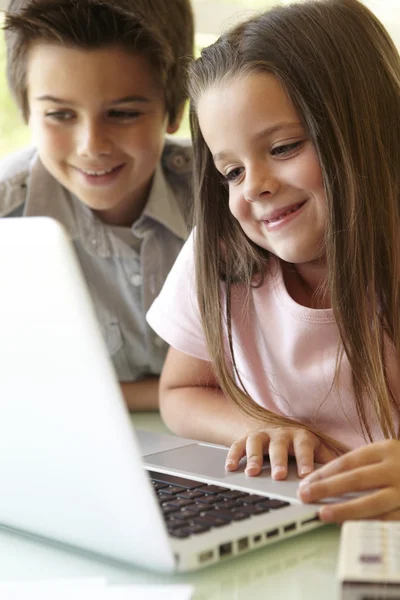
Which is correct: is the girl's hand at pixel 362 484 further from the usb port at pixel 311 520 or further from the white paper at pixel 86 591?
the white paper at pixel 86 591

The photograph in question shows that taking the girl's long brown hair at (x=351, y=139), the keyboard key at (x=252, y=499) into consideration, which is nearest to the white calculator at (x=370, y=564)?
the keyboard key at (x=252, y=499)

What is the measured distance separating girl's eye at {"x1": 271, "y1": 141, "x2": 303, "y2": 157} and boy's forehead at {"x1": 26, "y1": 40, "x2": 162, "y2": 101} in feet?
1.49

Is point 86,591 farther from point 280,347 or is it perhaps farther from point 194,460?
point 280,347

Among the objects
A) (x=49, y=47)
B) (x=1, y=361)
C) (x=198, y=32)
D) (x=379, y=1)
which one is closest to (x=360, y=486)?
(x=1, y=361)

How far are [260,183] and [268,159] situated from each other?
3 centimetres

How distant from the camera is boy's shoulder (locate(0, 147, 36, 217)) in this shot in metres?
1.49

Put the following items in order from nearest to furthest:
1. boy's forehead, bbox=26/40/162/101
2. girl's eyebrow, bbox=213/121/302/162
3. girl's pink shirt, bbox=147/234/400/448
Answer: girl's eyebrow, bbox=213/121/302/162 < girl's pink shirt, bbox=147/234/400/448 < boy's forehead, bbox=26/40/162/101

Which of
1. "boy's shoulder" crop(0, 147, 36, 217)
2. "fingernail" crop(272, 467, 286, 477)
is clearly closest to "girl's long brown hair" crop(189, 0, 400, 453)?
"fingernail" crop(272, 467, 286, 477)

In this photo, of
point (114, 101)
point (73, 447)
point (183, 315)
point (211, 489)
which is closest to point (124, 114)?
point (114, 101)

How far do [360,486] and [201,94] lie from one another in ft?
1.84

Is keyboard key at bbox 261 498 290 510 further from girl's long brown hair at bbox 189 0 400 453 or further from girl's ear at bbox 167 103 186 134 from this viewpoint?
girl's ear at bbox 167 103 186 134

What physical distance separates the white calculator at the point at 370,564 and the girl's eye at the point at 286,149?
1.80ft

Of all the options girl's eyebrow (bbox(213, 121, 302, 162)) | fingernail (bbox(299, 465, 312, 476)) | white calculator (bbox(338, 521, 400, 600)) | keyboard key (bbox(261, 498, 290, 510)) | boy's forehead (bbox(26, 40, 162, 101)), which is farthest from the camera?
boy's forehead (bbox(26, 40, 162, 101))

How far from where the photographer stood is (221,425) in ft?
3.43
